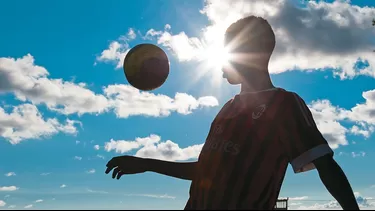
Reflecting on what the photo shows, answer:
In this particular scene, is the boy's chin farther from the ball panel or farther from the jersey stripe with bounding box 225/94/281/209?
the ball panel

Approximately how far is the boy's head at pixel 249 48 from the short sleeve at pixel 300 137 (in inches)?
19.6

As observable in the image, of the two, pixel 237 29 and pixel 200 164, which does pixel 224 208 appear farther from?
pixel 237 29

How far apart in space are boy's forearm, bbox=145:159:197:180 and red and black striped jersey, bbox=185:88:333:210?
50cm

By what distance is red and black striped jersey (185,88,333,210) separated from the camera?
317 centimetres

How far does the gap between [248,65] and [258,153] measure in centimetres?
79

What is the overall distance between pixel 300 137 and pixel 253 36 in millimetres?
1004

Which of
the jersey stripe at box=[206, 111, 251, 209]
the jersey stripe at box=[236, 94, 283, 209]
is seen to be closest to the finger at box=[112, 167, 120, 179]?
the jersey stripe at box=[206, 111, 251, 209]

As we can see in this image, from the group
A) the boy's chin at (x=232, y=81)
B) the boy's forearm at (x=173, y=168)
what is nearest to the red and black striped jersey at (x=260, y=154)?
the boy's chin at (x=232, y=81)

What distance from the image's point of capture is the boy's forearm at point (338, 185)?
2.60 metres

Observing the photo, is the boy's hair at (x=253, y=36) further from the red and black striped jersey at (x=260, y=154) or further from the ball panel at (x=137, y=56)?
the ball panel at (x=137, y=56)

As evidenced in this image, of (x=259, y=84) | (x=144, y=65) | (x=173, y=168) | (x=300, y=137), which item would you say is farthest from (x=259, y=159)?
(x=144, y=65)

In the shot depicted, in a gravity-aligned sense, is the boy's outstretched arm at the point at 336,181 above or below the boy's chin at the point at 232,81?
below

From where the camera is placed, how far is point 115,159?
12.7 ft

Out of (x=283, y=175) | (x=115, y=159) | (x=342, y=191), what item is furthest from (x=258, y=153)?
(x=115, y=159)
